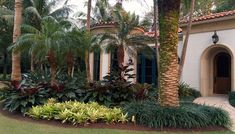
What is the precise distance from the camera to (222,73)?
19562mm

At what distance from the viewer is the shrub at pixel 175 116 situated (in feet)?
32.7

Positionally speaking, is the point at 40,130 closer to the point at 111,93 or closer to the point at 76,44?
the point at 111,93

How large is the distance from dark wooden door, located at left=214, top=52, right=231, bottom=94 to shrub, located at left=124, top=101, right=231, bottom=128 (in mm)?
8930

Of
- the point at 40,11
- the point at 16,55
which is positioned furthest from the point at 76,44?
the point at 40,11

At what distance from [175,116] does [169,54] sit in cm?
196

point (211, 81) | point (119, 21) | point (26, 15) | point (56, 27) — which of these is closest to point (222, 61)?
point (211, 81)

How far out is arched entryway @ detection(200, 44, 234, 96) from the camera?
1900 centimetres

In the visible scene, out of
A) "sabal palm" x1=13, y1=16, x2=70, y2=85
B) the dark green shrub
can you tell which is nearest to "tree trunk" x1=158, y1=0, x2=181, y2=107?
the dark green shrub

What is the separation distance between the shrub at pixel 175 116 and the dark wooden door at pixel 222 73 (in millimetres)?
8930

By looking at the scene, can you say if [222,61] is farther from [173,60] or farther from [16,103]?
[16,103]

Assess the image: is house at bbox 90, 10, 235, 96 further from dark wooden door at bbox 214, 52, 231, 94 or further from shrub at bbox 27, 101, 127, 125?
shrub at bbox 27, 101, 127, 125

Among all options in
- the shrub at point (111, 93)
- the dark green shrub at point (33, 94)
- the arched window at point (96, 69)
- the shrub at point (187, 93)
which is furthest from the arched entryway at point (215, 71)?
the dark green shrub at point (33, 94)

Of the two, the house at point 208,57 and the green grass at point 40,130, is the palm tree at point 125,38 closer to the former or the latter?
the house at point 208,57

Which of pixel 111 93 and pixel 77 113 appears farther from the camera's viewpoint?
pixel 111 93
